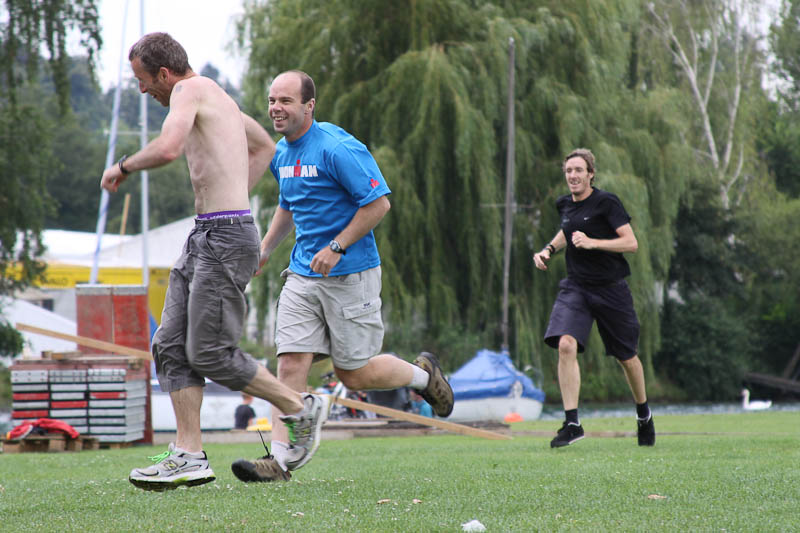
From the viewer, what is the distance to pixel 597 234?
7633 mm

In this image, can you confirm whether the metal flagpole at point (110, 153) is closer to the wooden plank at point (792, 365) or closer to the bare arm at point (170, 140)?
the wooden plank at point (792, 365)

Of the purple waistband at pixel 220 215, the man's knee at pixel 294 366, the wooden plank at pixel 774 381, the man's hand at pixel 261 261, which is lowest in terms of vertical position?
the wooden plank at pixel 774 381

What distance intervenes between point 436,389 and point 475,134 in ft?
56.8

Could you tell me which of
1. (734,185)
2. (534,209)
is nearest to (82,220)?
(734,185)

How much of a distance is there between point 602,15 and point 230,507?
22.2m

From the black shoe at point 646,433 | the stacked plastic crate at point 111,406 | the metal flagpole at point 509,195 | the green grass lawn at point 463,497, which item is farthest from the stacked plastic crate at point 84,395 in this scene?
the metal flagpole at point 509,195

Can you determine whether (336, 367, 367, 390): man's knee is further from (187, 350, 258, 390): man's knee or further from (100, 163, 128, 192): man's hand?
(100, 163, 128, 192): man's hand

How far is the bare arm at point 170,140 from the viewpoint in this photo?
435 cm

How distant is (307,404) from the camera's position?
208 inches

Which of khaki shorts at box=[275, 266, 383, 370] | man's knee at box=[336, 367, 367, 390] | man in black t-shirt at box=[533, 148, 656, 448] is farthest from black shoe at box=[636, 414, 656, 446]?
khaki shorts at box=[275, 266, 383, 370]

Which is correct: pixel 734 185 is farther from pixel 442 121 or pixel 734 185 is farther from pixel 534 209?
pixel 442 121

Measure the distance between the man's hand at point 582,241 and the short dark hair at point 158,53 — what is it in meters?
3.39

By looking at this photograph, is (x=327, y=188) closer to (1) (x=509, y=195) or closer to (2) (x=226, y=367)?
(2) (x=226, y=367)

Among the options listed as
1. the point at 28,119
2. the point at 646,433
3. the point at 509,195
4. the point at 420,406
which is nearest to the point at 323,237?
the point at 646,433
